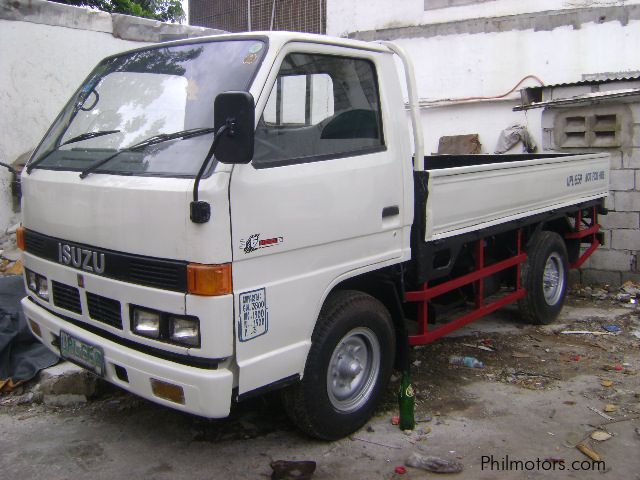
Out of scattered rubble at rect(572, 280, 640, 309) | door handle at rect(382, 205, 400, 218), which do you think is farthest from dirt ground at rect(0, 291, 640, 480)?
scattered rubble at rect(572, 280, 640, 309)

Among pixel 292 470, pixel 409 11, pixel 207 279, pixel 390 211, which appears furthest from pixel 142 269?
pixel 409 11

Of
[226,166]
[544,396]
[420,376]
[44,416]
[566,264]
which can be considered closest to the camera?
[226,166]

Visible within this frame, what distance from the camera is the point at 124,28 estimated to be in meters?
7.65

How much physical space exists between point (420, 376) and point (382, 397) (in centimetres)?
63

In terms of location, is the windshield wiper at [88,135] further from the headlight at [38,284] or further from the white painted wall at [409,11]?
the white painted wall at [409,11]

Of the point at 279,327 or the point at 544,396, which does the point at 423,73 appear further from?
the point at 279,327

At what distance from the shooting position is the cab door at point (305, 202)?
9.57 feet

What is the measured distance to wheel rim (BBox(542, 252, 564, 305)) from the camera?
236 inches

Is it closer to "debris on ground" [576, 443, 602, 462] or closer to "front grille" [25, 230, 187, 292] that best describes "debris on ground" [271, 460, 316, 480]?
"front grille" [25, 230, 187, 292]

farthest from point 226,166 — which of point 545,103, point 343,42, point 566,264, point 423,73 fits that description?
point 423,73

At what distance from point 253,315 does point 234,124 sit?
887mm

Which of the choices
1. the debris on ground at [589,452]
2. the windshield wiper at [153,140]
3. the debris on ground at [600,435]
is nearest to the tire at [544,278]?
the debris on ground at [600,435]

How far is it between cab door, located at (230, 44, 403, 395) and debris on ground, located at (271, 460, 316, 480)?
534 millimetres

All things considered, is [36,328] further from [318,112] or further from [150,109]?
[318,112]
